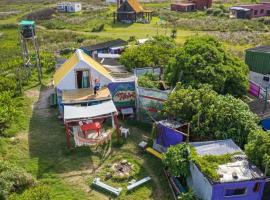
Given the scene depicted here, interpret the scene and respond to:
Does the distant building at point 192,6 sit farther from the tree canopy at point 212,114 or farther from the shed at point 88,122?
the shed at point 88,122

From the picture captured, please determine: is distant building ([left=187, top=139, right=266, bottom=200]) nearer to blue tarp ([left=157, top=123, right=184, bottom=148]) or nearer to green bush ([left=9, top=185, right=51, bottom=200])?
blue tarp ([left=157, top=123, right=184, bottom=148])

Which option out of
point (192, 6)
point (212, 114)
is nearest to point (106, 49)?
point (212, 114)

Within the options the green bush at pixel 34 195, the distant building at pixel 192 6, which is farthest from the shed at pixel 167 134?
the distant building at pixel 192 6

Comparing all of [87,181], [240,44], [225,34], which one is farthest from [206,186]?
[225,34]

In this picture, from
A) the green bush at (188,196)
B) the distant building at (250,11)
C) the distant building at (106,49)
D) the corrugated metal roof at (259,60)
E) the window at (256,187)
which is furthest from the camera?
the distant building at (250,11)

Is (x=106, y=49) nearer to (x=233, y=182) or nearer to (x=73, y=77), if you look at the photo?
(x=73, y=77)

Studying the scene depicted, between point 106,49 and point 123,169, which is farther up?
point 106,49
